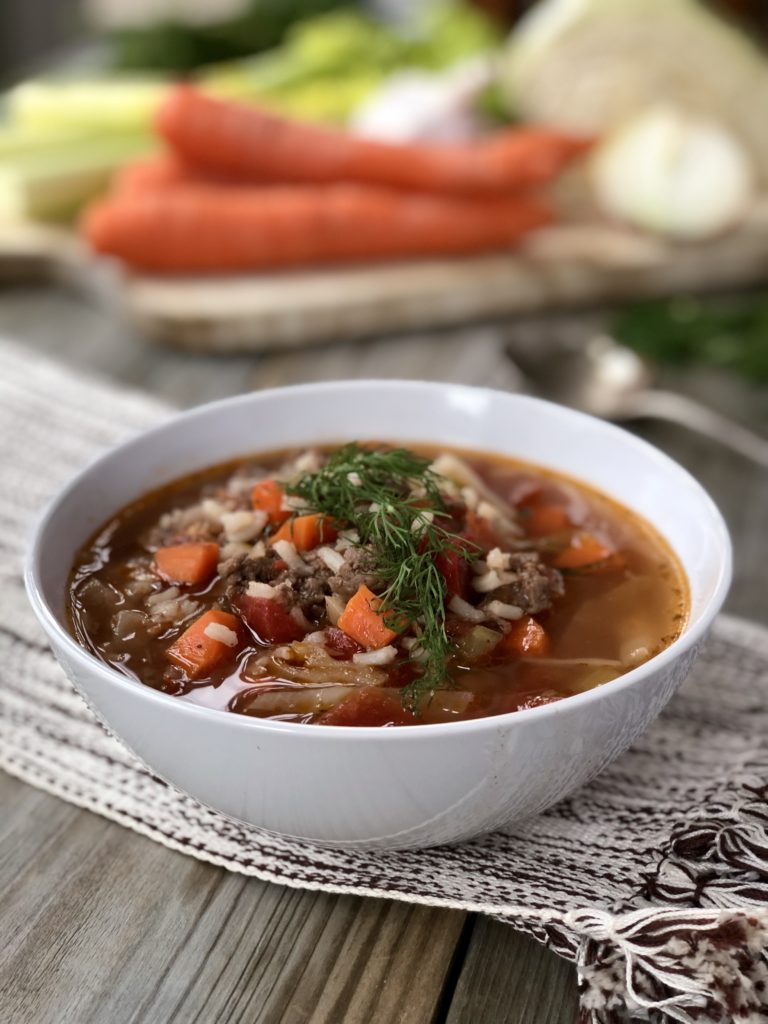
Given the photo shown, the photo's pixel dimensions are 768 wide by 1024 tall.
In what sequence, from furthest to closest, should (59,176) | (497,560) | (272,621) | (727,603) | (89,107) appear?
(89,107), (59,176), (727,603), (497,560), (272,621)

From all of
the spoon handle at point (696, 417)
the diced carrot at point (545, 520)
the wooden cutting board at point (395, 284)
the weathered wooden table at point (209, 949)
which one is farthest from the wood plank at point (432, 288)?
the weathered wooden table at point (209, 949)

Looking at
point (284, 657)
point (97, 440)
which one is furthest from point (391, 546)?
point (97, 440)

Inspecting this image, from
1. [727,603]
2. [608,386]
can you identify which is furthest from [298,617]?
[608,386]

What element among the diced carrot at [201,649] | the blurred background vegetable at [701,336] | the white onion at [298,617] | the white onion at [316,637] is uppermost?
the white onion at [316,637]

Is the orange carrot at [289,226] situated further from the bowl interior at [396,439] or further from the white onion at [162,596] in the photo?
the white onion at [162,596]

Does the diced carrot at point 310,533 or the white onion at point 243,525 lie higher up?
the diced carrot at point 310,533

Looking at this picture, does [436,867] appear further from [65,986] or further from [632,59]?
[632,59]

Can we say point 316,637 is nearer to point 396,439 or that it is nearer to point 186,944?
point 186,944
